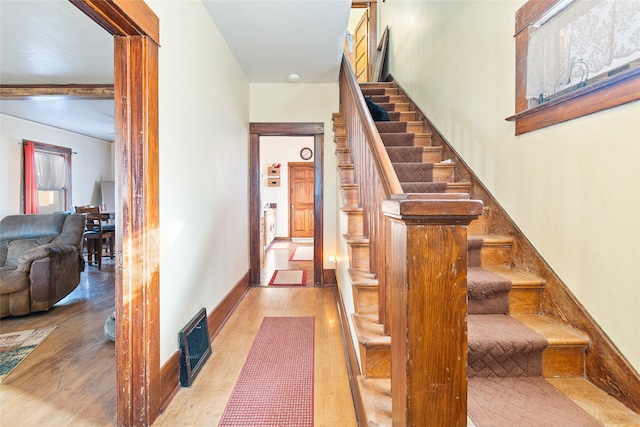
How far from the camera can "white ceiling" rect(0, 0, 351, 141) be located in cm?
208

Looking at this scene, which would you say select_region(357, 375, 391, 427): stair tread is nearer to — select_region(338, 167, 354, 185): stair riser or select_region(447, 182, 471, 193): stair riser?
select_region(447, 182, 471, 193): stair riser

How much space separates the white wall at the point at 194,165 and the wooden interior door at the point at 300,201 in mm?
4906

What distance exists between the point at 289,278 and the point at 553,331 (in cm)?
320

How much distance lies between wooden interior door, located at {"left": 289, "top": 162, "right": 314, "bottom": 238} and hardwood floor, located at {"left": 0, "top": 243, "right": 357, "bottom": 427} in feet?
16.2

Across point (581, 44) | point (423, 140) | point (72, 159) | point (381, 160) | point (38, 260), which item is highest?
point (72, 159)

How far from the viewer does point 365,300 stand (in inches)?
57.4

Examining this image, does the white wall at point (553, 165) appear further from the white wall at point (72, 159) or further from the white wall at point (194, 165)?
the white wall at point (72, 159)

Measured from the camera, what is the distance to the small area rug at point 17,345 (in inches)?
77.4

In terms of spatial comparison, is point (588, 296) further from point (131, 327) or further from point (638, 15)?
point (131, 327)

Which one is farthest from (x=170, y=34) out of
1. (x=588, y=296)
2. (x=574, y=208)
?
(x=588, y=296)

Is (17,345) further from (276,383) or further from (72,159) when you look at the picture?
(72,159)

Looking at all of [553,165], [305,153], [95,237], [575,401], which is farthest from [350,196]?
[305,153]

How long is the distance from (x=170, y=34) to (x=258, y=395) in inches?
85.1

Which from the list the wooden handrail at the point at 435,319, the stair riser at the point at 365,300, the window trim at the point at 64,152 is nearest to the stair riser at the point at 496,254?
the stair riser at the point at 365,300
